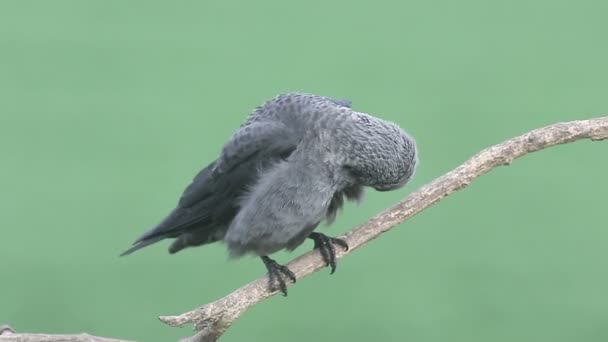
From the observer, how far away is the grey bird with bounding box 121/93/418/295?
4.92 feet

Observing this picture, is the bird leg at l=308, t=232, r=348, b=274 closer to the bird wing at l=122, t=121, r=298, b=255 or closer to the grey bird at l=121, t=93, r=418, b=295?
the grey bird at l=121, t=93, r=418, b=295

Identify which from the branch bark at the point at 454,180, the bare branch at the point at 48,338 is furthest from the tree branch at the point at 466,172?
the bare branch at the point at 48,338

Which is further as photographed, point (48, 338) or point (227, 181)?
point (227, 181)

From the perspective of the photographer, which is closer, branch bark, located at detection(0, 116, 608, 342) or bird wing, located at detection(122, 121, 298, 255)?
branch bark, located at detection(0, 116, 608, 342)

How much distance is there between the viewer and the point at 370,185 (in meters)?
1.54

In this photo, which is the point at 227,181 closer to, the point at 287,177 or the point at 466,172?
the point at 287,177

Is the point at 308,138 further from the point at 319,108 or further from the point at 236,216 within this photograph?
the point at 236,216

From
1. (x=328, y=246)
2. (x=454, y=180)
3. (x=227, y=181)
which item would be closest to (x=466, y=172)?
(x=454, y=180)

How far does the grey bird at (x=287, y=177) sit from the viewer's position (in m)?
1.50

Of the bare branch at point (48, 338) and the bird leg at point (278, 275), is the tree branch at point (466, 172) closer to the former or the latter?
the bird leg at point (278, 275)

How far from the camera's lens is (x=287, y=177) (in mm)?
1546

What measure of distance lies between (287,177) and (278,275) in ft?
0.60

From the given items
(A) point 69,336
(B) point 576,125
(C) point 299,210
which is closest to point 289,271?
(C) point 299,210

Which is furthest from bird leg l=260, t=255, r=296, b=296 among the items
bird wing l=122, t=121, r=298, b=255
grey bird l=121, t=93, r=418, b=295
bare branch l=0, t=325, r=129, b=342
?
bare branch l=0, t=325, r=129, b=342
